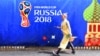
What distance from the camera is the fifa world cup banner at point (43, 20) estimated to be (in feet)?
55.6

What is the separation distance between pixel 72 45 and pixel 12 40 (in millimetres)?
2454

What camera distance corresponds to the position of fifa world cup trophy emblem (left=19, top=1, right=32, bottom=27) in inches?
667

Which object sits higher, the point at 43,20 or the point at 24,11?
the point at 24,11

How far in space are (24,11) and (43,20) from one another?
84 cm

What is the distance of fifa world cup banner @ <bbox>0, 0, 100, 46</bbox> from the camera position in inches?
667

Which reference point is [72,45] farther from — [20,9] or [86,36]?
[20,9]

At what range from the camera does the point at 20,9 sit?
1698cm

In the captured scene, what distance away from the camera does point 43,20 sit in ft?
55.9

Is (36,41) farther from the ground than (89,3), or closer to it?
closer to it

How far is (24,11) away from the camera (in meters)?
17.0

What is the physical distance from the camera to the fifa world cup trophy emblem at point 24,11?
16953mm

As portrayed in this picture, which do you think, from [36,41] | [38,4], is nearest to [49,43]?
[36,41]

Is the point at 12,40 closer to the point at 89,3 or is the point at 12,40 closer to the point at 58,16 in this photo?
the point at 58,16

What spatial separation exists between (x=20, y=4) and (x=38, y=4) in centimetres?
71
